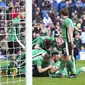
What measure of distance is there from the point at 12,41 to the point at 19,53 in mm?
397

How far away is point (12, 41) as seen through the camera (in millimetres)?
8266

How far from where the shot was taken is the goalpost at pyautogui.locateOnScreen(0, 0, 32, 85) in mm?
6070

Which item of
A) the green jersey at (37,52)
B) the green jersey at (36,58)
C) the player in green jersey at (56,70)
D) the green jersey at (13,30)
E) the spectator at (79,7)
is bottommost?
the player in green jersey at (56,70)

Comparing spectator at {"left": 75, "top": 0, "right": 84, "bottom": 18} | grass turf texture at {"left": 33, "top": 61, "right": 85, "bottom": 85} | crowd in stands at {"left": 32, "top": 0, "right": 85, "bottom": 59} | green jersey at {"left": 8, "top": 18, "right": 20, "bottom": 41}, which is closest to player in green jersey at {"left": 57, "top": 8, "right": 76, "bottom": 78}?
grass turf texture at {"left": 33, "top": 61, "right": 85, "bottom": 85}

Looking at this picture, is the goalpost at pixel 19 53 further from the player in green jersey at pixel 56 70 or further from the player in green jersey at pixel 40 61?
the player in green jersey at pixel 56 70

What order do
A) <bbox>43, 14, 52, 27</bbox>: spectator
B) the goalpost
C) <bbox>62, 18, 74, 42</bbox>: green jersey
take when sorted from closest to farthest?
the goalpost → <bbox>62, 18, 74, 42</bbox>: green jersey → <bbox>43, 14, 52, 27</bbox>: spectator

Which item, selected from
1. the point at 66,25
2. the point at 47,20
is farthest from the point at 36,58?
the point at 47,20

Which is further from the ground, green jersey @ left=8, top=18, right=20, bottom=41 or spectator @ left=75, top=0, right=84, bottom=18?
green jersey @ left=8, top=18, right=20, bottom=41

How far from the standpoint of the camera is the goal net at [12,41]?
7633 mm

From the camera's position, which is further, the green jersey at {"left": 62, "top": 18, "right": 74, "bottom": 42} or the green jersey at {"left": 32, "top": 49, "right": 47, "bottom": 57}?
the green jersey at {"left": 62, "top": 18, "right": 74, "bottom": 42}

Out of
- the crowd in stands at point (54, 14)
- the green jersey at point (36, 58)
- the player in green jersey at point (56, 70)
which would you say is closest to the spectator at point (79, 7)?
the crowd in stands at point (54, 14)

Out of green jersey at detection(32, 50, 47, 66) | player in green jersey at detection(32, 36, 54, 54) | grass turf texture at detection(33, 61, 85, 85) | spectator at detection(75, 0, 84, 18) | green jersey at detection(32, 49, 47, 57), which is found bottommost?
grass turf texture at detection(33, 61, 85, 85)

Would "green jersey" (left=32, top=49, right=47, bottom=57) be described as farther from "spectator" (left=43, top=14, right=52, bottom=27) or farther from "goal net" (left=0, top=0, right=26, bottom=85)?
"spectator" (left=43, top=14, right=52, bottom=27)

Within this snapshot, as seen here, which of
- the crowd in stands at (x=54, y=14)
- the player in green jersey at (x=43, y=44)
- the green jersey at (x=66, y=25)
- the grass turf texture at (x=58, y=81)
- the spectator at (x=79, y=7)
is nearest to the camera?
the grass turf texture at (x=58, y=81)
